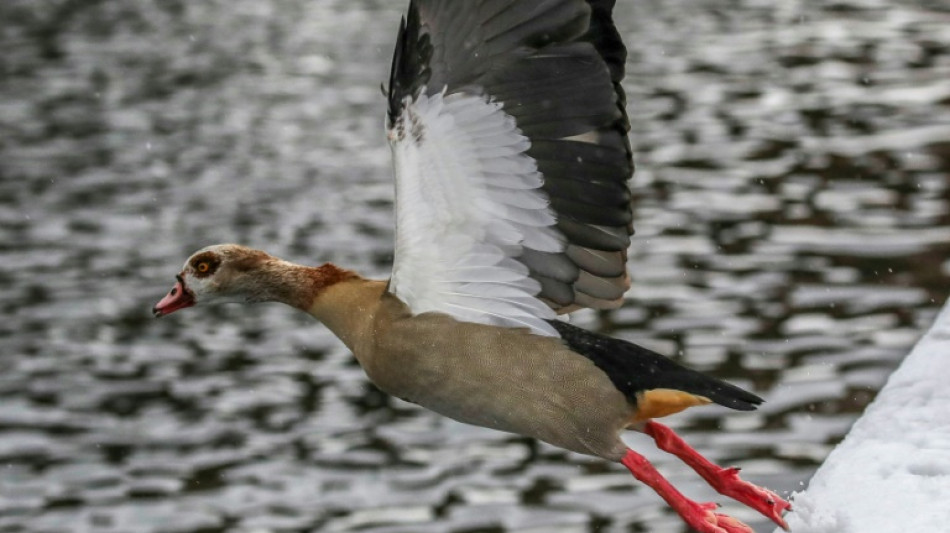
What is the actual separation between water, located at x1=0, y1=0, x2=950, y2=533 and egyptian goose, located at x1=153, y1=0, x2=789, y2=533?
4214mm

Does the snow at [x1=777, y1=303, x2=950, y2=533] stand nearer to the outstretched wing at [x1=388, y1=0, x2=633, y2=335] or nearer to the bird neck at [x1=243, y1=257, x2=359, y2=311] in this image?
the outstretched wing at [x1=388, y1=0, x2=633, y2=335]

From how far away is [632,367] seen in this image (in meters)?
4.55

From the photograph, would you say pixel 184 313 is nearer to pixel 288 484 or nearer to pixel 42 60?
pixel 288 484

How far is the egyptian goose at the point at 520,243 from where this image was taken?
4176 mm

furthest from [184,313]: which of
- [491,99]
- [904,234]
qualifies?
[491,99]

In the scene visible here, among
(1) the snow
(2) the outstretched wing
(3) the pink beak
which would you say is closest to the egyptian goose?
(2) the outstretched wing

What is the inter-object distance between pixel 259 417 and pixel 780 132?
692 centimetres

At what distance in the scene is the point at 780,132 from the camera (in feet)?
49.1

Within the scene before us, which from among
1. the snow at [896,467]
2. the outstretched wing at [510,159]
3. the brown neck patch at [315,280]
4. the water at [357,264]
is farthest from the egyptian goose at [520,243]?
the water at [357,264]

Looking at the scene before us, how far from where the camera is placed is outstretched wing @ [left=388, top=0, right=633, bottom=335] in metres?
4.14

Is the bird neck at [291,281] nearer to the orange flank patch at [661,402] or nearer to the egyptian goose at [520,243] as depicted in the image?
the egyptian goose at [520,243]

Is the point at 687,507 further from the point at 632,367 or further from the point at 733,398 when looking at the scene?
the point at 632,367

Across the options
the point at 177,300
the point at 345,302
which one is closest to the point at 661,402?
the point at 345,302

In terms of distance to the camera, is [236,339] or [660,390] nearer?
[660,390]
